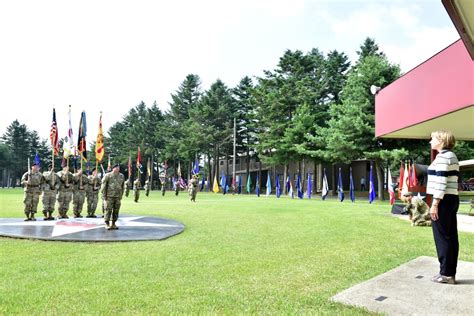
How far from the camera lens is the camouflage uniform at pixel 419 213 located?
11.7 m

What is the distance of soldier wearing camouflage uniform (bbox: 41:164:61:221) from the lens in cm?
1248

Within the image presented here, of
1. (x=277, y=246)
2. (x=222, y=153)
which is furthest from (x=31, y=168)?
(x=222, y=153)

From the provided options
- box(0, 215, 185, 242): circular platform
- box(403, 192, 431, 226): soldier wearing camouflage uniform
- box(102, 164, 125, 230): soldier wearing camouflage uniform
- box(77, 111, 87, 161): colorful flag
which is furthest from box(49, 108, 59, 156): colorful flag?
box(403, 192, 431, 226): soldier wearing camouflage uniform

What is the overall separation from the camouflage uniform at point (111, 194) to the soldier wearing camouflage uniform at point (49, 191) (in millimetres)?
3586

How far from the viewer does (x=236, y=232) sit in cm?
1005

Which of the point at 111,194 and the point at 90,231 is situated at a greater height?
the point at 111,194

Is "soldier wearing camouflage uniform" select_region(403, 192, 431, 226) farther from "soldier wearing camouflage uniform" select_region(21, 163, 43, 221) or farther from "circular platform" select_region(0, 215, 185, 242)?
"soldier wearing camouflage uniform" select_region(21, 163, 43, 221)

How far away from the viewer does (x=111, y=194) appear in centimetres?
1010

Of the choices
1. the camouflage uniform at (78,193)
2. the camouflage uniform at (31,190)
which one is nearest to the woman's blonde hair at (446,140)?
the camouflage uniform at (31,190)

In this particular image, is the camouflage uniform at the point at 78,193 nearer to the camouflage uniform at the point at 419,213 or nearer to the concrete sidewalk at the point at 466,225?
the camouflage uniform at the point at 419,213

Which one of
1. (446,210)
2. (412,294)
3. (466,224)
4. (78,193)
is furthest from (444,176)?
(78,193)

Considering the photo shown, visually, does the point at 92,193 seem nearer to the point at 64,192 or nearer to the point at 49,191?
the point at 64,192

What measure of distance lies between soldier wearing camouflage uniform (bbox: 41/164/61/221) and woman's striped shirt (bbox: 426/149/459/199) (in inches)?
459

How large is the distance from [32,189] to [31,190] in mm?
→ 45
